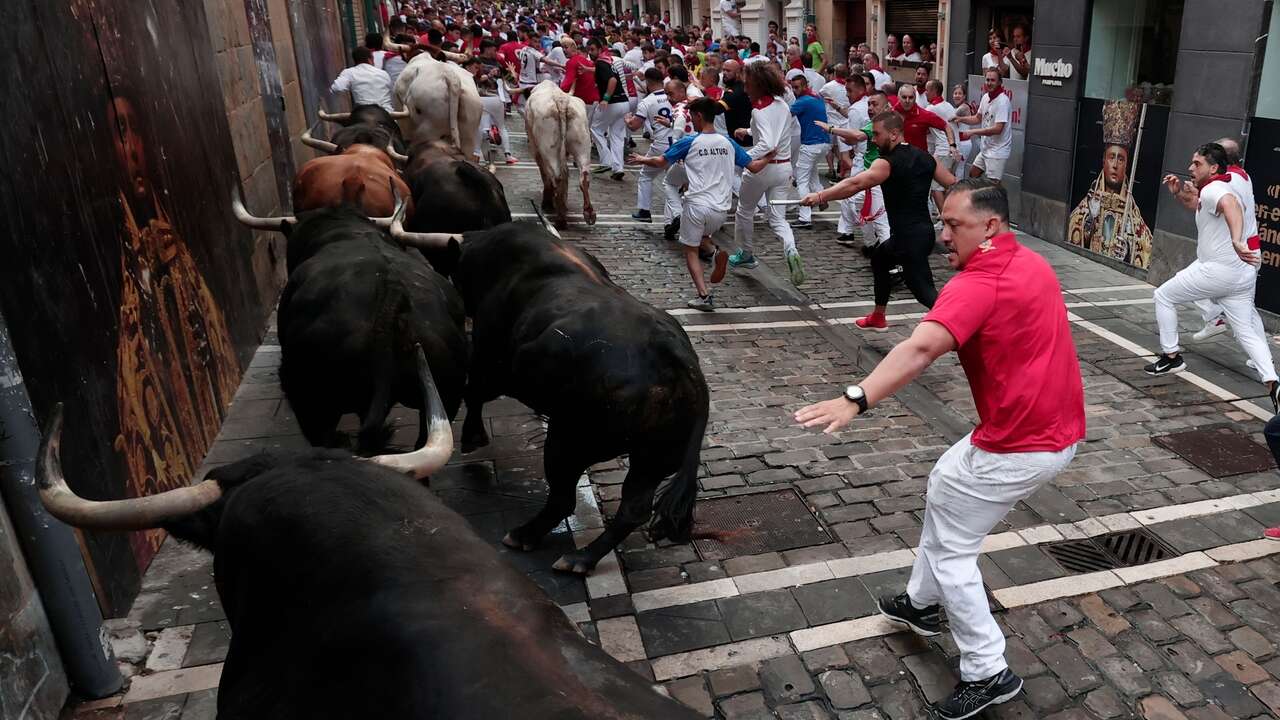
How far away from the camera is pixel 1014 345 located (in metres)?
3.85

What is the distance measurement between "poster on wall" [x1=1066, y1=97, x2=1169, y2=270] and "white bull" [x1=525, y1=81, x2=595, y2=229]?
Answer: 686 cm

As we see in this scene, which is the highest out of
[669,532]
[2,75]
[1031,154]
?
[2,75]

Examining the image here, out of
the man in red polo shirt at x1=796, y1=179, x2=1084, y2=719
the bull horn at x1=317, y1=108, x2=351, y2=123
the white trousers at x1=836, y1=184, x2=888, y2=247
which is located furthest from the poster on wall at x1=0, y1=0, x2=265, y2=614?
the white trousers at x1=836, y1=184, x2=888, y2=247

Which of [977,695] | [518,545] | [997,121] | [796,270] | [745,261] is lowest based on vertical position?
[977,695]

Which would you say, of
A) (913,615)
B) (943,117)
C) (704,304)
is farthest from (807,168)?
(913,615)

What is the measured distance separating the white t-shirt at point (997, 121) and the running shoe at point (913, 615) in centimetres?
1013

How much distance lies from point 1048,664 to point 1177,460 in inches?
114

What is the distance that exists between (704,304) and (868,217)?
3.16m

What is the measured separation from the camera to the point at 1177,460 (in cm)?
651

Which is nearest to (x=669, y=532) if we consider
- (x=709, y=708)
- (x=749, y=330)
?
(x=709, y=708)

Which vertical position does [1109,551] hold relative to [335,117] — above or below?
below

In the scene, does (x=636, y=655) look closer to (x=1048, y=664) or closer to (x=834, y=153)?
(x=1048, y=664)

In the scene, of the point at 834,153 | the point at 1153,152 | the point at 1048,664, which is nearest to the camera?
the point at 1048,664

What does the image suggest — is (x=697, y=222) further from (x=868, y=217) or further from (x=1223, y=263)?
(x=1223, y=263)
